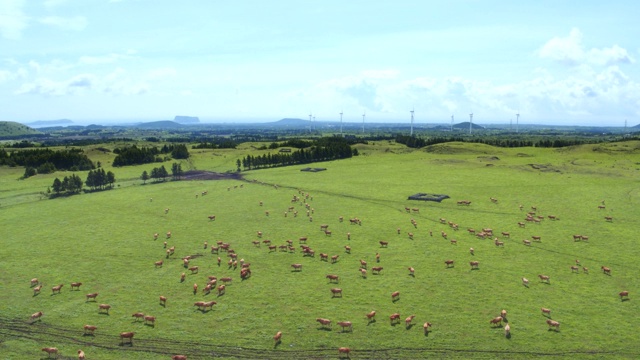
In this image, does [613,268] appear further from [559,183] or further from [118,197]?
[118,197]

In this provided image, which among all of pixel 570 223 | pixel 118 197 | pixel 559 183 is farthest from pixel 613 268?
pixel 118 197

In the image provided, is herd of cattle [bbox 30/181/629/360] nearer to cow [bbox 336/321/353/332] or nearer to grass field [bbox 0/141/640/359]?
cow [bbox 336/321/353/332]

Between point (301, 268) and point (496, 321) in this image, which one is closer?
point (496, 321)

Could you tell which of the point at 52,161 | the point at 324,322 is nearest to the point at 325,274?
the point at 324,322

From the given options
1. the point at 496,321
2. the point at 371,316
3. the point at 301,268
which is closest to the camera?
the point at 496,321

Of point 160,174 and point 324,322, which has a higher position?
point 160,174

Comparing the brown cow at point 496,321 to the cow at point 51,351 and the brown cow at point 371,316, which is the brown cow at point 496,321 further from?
the cow at point 51,351

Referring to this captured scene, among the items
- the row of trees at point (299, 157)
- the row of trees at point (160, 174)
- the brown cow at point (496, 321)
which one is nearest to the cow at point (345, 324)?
the brown cow at point (496, 321)

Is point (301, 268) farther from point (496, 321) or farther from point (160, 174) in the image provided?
point (160, 174)
